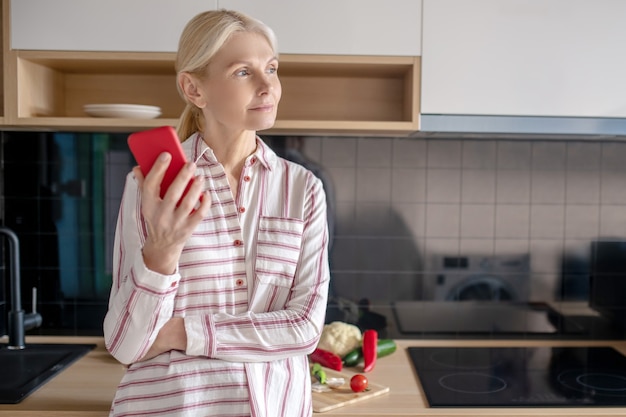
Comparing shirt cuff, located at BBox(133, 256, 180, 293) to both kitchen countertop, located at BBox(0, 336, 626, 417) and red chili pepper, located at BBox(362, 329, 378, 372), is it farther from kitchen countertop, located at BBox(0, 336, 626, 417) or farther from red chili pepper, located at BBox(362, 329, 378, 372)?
red chili pepper, located at BBox(362, 329, 378, 372)

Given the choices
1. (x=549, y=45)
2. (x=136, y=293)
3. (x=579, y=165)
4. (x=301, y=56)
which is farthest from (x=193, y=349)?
(x=579, y=165)

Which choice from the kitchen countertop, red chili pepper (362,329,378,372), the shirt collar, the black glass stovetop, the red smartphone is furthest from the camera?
red chili pepper (362,329,378,372)

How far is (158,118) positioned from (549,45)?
1119mm

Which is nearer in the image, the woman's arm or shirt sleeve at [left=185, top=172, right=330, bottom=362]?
the woman's arm

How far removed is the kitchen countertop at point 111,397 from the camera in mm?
1659

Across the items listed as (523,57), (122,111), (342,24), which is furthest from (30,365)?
(523,57)

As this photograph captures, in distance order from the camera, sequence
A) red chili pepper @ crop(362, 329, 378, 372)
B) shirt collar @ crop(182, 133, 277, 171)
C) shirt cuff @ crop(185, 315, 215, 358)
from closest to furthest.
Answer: shirt cuff @ crop(185, 315, 215, 358) < shirt collar @ crop(182, 133, 277, 171) < red chili pepper @ crop(362, 329, 378, 372)

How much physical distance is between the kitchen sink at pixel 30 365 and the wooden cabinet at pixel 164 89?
670 millimetres

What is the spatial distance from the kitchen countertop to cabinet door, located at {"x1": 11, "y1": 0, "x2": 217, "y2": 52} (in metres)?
0.89

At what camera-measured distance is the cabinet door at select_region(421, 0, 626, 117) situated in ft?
6.20

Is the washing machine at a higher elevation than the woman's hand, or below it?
below

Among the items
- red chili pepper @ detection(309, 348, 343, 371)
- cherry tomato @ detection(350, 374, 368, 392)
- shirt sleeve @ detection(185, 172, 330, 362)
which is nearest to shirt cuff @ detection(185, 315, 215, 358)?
shirt sleeve @ detection(185, 172, 330, 362)

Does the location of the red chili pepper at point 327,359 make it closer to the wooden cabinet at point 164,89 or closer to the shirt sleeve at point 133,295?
the wooden cabinet at point 164,89

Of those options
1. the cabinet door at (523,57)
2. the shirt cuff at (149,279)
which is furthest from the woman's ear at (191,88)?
the cabinet door at (523,57)
